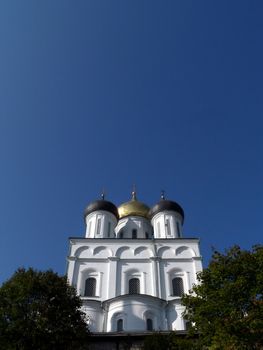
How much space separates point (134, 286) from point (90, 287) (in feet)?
12.6

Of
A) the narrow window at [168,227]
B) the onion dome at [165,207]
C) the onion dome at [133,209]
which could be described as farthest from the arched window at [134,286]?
Answer: the onion dome at [133,209]

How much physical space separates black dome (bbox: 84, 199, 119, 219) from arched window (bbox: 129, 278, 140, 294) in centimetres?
Result: 1021

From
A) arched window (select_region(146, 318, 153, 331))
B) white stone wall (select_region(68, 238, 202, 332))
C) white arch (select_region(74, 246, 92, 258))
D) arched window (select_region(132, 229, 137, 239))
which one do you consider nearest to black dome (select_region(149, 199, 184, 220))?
arched window (select_region(132, 229, 137, 239))

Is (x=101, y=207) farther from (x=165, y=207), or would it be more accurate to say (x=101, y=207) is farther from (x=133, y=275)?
(x=133, y=275)

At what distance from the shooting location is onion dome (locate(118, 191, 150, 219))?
42844 millimetres

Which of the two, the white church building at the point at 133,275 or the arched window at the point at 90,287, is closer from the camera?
the white church building at the point at 133,275

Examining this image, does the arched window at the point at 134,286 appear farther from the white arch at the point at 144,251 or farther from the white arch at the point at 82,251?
the white arch at the point at 82,251

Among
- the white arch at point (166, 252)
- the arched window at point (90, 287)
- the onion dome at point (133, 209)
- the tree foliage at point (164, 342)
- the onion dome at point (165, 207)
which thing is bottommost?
the tree foliage at point (164, 342)

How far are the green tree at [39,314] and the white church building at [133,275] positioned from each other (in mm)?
9142

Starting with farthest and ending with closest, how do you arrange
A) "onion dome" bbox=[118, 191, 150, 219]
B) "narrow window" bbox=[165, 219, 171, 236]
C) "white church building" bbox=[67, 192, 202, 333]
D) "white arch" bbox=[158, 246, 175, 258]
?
"onion dome" bbox=[118, 191, 150, 219]
"narrow window" bbox=[165, 219, 171, 236]
"white arch" bbox=[158, 246, 175, 258]
"white church building" bbox=[67, 192, 202, 333]

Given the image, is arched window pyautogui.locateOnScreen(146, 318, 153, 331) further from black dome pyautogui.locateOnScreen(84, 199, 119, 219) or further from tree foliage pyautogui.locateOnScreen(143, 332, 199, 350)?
black dome pyautogui.locateOnScreen(84, 199, 119, 219)

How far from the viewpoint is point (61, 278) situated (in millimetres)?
19938

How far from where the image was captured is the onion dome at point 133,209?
1687 inches

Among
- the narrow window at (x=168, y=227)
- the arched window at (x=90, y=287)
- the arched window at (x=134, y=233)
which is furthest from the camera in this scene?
the arched window at (x=134, y=233)
